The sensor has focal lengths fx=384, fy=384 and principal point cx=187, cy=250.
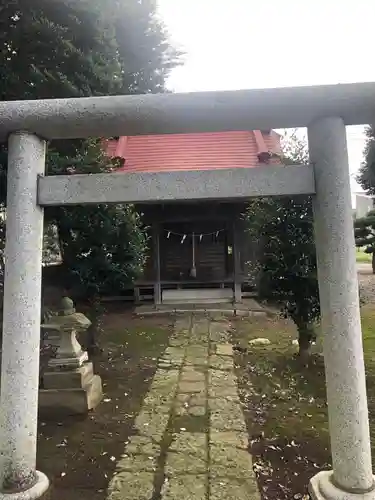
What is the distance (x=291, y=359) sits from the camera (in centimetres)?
598

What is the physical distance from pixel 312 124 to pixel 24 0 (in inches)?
174

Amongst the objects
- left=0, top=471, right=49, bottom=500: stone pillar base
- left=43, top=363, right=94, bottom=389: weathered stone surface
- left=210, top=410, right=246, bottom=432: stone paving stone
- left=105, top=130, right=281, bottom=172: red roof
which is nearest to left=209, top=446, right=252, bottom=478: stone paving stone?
left=210, top=410, right=246, bottom=432: stone paving stone

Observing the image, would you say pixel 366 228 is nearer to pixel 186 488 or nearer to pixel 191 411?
pixel 191 411

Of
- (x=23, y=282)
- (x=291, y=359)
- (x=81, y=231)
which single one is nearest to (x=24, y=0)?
(x=81, y=231)

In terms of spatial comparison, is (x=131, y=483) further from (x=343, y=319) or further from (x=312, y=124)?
(x=312, y=124)

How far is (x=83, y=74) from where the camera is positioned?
533 cm

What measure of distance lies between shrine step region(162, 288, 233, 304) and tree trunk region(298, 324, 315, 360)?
5492mm

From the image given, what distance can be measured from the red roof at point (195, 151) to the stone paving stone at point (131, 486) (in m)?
8.81

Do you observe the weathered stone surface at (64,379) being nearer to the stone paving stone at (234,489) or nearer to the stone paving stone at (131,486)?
the stone paving stone at (131,486)

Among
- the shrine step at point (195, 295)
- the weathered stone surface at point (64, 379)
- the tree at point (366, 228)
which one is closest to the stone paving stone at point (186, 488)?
the weathered stone surface at point (64, 379)

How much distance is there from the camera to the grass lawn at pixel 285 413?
3.09 m

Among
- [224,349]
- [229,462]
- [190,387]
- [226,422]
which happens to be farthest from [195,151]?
[229,462]

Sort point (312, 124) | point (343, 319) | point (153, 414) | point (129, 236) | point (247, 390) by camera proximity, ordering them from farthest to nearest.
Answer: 1. point (129, 236)
2. point (247, 390)
3. point (153, 414)
4. point (312, 124)
5. point (343, 319)

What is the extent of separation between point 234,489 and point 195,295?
873 cm
